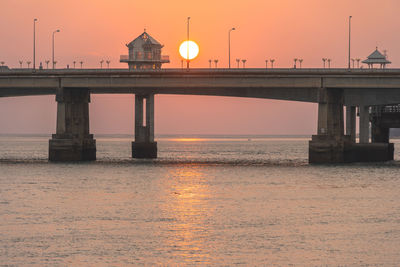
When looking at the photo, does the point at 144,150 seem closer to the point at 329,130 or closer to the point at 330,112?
the point at 329,130

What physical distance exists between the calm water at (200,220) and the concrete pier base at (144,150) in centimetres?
4252

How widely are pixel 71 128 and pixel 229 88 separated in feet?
67.2

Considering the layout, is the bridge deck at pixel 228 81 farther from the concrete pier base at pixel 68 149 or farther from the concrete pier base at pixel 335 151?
the concrete pier base at pixel 68 149

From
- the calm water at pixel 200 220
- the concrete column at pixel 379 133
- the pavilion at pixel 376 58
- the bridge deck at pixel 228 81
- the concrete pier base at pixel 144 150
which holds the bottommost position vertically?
the calm water at pixel 200 220

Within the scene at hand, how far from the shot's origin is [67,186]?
238 ft

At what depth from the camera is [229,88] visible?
10869cm

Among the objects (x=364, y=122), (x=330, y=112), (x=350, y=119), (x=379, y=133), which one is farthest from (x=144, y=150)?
(x=379, y=133)

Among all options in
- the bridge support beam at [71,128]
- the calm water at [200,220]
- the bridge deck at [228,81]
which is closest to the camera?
the calm water at [200,220]

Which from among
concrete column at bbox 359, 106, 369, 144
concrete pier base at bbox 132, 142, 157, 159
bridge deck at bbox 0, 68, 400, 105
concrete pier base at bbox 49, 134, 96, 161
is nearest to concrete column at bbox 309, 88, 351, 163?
bridge deck at bbox 0, 68, 400, 105

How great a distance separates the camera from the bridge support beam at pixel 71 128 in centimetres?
10725

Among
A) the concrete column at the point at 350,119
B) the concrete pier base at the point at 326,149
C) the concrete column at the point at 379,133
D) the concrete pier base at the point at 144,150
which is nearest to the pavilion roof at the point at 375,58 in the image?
the concrete column at the point at 350,119

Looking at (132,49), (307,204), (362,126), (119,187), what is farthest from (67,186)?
(132,49)

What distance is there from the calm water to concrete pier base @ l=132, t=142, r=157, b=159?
42.5 metres

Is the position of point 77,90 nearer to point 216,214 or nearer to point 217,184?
point 217,184
